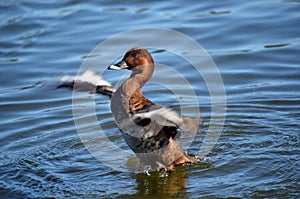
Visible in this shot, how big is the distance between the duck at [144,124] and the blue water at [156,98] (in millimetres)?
183

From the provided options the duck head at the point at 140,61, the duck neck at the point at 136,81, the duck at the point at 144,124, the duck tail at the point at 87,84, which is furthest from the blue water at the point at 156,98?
the duck head at the point at 140,61

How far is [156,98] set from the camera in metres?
9.15

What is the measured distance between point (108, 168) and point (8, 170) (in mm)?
1085

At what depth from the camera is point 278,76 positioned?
381 inches

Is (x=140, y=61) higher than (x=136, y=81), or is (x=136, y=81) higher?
(x=140, y=61)

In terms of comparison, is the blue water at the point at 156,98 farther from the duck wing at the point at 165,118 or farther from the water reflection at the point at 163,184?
the duck wing at the point at 165,118

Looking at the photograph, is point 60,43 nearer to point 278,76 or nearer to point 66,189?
point 278,76

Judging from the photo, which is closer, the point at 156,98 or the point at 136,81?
the point at 136,81

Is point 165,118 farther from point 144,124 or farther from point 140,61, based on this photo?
point 140,61

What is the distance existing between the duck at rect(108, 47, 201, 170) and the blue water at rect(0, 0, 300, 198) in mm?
183

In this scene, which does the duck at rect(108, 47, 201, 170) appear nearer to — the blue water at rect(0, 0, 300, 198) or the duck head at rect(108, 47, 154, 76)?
the duck head at rect(108, 47, 154, 76)

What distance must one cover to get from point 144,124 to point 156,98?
2692mm

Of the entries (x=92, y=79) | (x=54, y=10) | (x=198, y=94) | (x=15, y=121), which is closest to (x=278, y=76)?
(x=198, y=94)

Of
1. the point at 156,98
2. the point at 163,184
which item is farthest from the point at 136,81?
the point at 156,98
